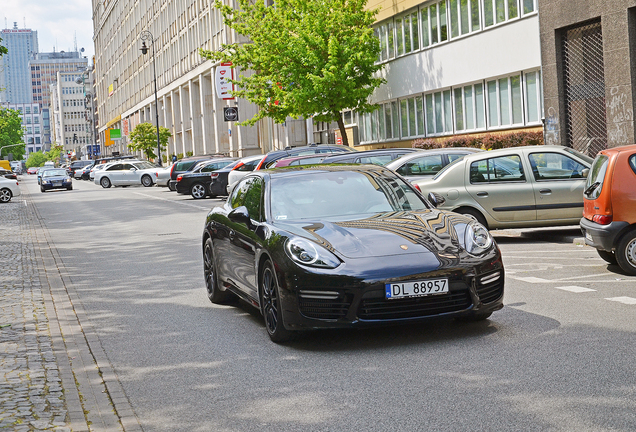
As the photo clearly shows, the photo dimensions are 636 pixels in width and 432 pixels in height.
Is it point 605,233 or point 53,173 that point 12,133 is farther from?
point 605,233

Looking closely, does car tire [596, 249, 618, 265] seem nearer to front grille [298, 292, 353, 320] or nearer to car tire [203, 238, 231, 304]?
car tire [203, 238, 231, 304]

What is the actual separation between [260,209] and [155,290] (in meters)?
3.21

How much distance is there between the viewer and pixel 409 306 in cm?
664

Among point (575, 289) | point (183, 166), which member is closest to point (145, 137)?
point (183, 166)

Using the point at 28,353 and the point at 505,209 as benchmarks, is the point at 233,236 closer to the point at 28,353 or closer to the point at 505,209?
the point at 28,353

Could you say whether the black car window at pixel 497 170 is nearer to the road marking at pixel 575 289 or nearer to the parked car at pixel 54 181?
the road marking at pixel 575 289

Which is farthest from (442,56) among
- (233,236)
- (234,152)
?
(234,152)

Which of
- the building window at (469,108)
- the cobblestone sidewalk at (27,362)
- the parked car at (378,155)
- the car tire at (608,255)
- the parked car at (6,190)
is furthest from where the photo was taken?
the parked car at (6,190)

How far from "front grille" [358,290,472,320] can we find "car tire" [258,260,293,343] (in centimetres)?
68

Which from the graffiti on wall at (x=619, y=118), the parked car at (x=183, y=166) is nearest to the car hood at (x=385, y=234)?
the graffiti on wall at (x=619, y=118)

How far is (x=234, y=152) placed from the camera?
6819cm

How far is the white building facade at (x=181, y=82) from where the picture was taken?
65.8 meters

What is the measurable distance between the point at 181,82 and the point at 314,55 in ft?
161

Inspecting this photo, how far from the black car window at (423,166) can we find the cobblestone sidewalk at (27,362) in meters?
6.60
